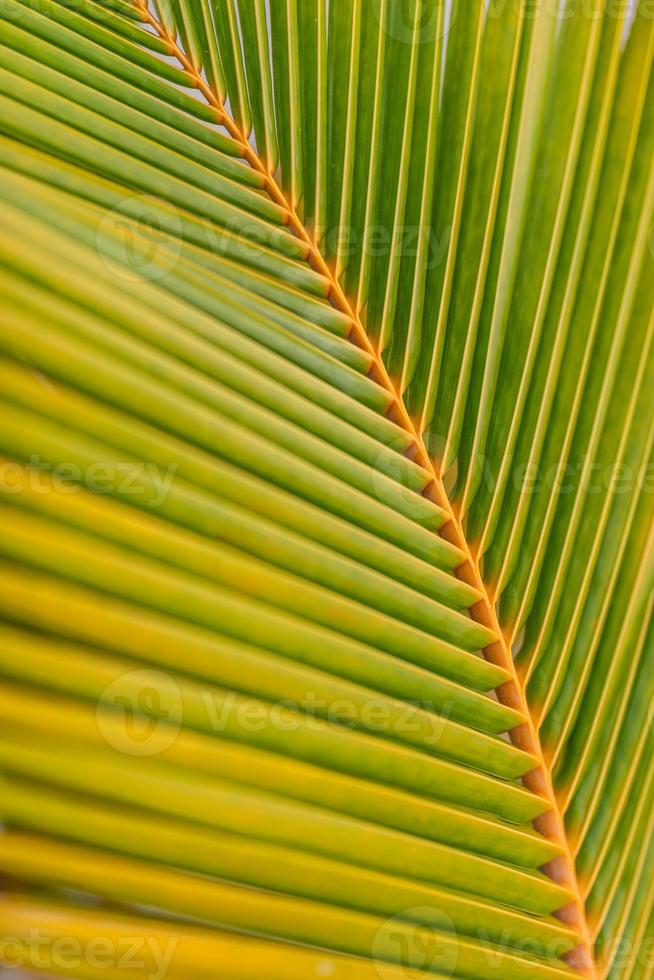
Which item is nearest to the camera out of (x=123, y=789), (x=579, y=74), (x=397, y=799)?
(x=123, y=789)

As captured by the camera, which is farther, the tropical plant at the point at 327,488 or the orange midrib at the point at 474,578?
the orange midrib at the point at 474,578

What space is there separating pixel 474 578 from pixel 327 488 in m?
0.17

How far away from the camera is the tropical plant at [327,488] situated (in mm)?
306

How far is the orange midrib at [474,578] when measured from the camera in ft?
1.63

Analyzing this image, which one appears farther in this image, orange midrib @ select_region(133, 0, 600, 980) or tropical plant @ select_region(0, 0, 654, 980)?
orange midrib @ select_region(133, 0, 600, 980)

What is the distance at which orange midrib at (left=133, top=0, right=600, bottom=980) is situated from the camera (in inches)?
19.6

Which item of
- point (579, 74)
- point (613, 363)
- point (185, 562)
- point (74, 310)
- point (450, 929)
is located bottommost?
point (450, 929)

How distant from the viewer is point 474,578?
56 centimetres

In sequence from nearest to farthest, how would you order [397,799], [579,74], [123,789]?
[123,789] < [397,799] < [579,74]

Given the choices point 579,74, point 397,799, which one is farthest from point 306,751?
point 579,74

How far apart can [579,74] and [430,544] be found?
0.36m

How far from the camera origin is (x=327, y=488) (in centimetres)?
47

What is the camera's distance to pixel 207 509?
368mm

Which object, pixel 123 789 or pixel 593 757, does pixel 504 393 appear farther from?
pixel 123 789
